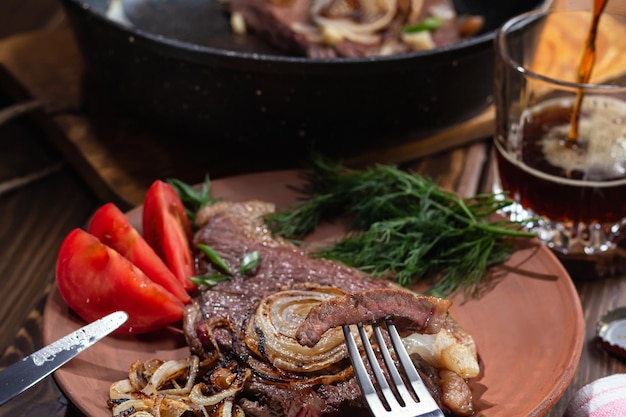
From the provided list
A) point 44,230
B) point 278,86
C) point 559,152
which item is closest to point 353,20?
point 278,86

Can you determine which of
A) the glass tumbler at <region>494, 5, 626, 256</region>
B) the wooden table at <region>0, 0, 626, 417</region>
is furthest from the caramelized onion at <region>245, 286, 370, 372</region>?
the glass tumbler at <region>494, 5, 626, 256</region>

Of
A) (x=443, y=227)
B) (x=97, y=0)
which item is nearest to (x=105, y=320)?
(x=443, y=227)

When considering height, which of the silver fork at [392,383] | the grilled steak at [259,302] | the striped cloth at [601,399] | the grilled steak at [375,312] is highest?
the grilled steak at [375,312]

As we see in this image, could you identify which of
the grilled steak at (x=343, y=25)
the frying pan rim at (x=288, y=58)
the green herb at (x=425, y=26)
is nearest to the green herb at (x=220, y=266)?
the frying pan rim at (x=288, y=58)

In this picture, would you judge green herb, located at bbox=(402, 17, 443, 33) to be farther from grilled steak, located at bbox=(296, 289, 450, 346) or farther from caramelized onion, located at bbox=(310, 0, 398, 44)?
grilled steak, located at bbox=(296, 289, 450, 346)

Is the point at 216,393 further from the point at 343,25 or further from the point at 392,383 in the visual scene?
the point at 343,25

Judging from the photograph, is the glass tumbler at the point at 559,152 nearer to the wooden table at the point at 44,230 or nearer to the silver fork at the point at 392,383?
the wooden table at the point at 44,230
